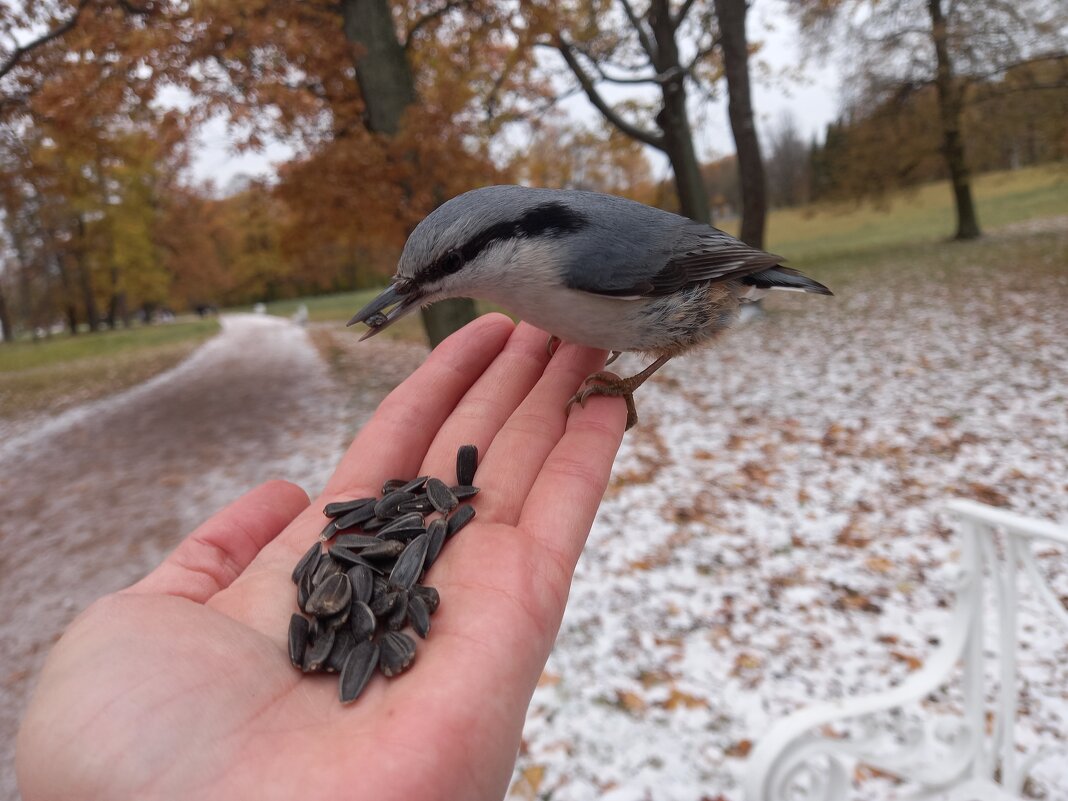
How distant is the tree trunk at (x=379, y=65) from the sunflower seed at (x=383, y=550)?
4.19 metres

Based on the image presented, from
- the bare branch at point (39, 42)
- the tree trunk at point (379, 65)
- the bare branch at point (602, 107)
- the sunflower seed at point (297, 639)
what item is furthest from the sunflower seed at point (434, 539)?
the bare branch at point (602, 107)

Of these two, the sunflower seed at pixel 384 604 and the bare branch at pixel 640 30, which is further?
the bare branch at pixel 640 30

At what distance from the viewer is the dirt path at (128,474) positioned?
4.21 m

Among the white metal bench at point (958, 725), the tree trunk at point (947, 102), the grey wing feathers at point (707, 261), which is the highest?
the tree trunk at point (947, 102)

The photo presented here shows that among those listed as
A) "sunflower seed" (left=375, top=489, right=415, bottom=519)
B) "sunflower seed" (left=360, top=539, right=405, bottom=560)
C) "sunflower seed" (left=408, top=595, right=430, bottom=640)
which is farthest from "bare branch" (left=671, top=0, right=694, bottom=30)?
"sunflower seed" (left=408, top=595, right=430, bottom=640)

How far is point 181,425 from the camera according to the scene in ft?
27.7

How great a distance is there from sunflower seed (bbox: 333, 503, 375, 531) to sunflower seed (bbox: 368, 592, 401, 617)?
0.35 meters

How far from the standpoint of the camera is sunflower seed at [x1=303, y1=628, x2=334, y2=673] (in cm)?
146

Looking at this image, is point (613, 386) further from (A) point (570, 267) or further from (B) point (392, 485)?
(B) point (392, 485)

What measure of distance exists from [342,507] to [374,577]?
33 centimetres

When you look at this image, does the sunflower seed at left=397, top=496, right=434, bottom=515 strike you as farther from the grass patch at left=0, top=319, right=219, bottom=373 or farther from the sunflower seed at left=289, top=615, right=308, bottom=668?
the grass patch at left=0, top=319, right=219, bottom=373

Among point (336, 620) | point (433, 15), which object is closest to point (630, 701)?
point (336, 620)

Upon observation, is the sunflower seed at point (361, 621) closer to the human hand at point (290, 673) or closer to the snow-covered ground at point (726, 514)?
the human hand at point (290, 673)

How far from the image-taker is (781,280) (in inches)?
84.4
